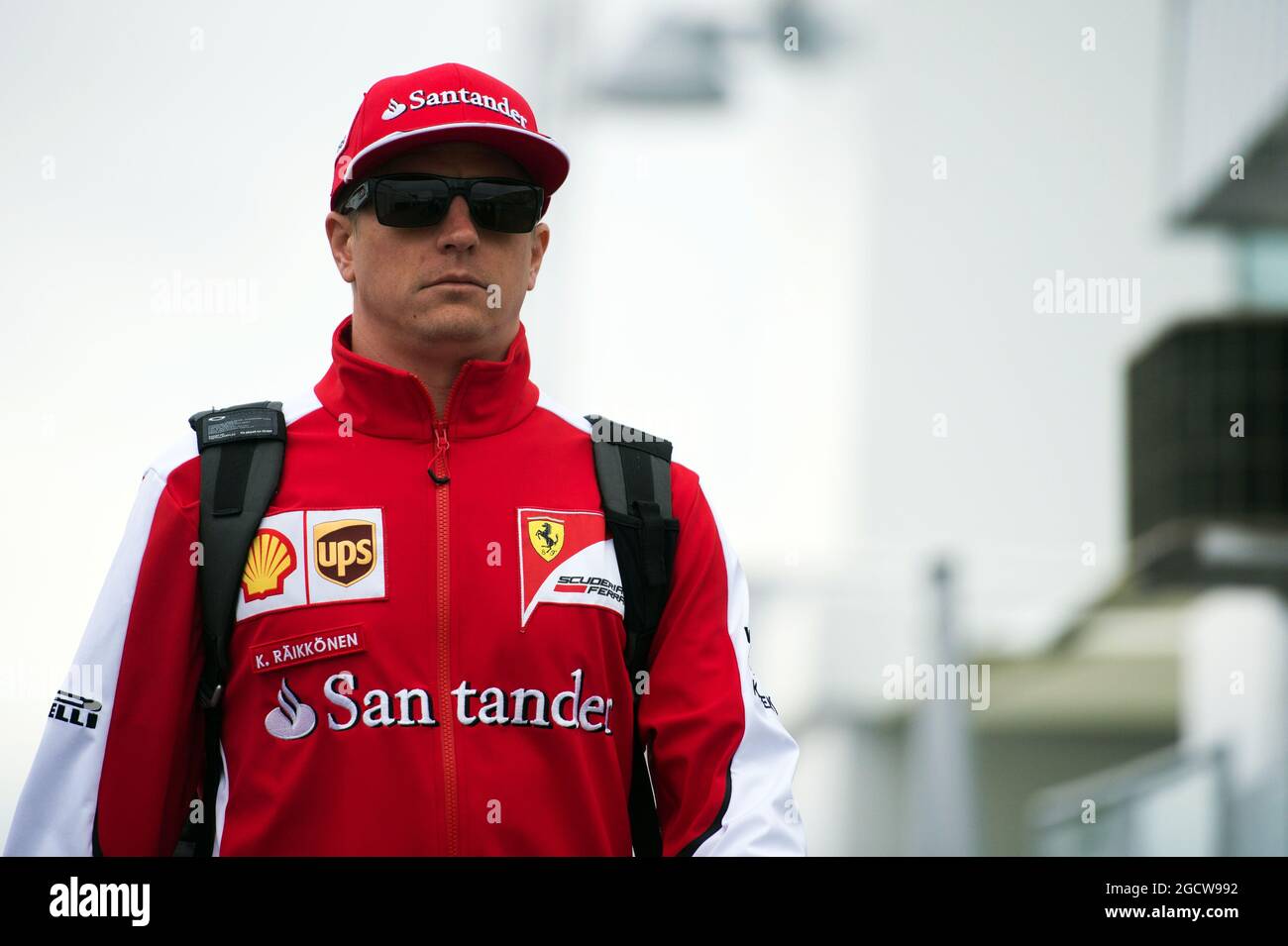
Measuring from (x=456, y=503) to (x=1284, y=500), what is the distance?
2480cm

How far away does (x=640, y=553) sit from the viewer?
3633 mm

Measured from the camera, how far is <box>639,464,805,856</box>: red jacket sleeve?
11.1ft

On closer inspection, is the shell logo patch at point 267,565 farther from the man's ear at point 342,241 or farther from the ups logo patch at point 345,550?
the man's ear at point 342,241

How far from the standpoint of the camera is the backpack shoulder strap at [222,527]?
3438 mm

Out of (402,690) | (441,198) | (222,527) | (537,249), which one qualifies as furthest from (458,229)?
(402,690)

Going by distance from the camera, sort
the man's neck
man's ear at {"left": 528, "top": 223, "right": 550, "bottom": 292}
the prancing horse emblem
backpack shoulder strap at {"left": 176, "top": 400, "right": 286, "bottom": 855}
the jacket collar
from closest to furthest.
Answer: backpack shoulder strap at {"left": 176, "top": 400, "right": 286, "bottom": 855} → the prancing horse emblem → the jacket collar → the man's neck → man's ear at {"left": 528, "top": 223, "right": 550, "bottom": 292}

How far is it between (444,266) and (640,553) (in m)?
0.72

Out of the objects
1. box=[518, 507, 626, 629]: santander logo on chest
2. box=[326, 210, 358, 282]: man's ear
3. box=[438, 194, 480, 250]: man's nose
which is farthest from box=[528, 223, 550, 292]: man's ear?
box=[518, 507, 626, 629]: santander logo on chest

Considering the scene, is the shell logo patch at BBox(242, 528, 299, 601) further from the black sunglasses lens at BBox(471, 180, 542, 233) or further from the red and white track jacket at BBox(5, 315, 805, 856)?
the black sunglasses lens at BBox(471, 180, 542, 233)

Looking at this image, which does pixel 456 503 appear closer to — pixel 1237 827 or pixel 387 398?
pixel 387 398

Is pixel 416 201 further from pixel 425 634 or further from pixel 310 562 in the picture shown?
pixel 425 634

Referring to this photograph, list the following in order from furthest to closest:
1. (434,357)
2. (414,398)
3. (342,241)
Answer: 1. (342,241)
2. (434,357)
3. (414,398)

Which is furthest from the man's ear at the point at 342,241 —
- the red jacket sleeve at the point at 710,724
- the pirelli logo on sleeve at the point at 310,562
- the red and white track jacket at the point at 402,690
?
the red jacket sleeve at the point at 710,724

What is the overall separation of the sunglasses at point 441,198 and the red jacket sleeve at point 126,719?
80cm
